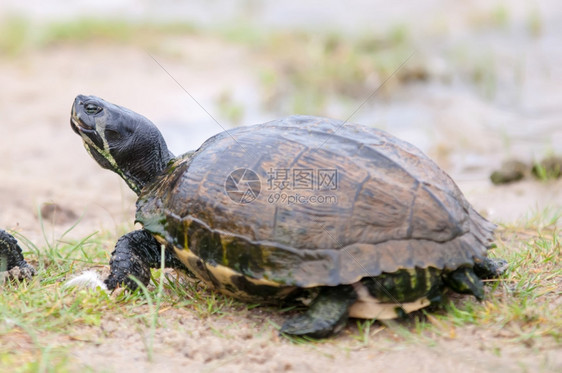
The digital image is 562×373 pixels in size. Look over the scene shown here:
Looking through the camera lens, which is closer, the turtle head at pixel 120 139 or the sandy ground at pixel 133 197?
the sandy ground at pixel 133 197

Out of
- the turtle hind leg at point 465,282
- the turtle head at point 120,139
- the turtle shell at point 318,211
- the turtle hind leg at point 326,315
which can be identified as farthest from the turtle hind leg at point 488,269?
the turtle head at point 120,139

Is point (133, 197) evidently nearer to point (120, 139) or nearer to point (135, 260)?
point (120, 139)

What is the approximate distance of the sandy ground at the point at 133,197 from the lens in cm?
277

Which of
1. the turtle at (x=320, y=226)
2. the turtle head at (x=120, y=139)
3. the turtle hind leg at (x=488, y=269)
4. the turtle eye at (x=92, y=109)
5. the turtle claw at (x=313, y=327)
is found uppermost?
the turtle eye at (x=92, y=109)

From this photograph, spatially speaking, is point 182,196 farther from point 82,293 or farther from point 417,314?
point 417,314

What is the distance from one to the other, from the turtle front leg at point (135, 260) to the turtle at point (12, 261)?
53 centimetres

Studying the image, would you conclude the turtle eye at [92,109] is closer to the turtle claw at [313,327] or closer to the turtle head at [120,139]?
the turtle head at [120,139]

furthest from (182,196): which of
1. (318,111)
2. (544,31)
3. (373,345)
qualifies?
(544,31)

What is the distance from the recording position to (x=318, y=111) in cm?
863

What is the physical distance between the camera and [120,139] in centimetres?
394

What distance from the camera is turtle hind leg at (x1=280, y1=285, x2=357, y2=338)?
2982mm

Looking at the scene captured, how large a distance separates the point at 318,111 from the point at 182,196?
544 centimetres

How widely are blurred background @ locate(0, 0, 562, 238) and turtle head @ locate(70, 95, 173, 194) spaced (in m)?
1.20

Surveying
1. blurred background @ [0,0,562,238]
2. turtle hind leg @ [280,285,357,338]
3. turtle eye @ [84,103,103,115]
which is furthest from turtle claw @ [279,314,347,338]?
blurred background @ [0,0,562,238]
